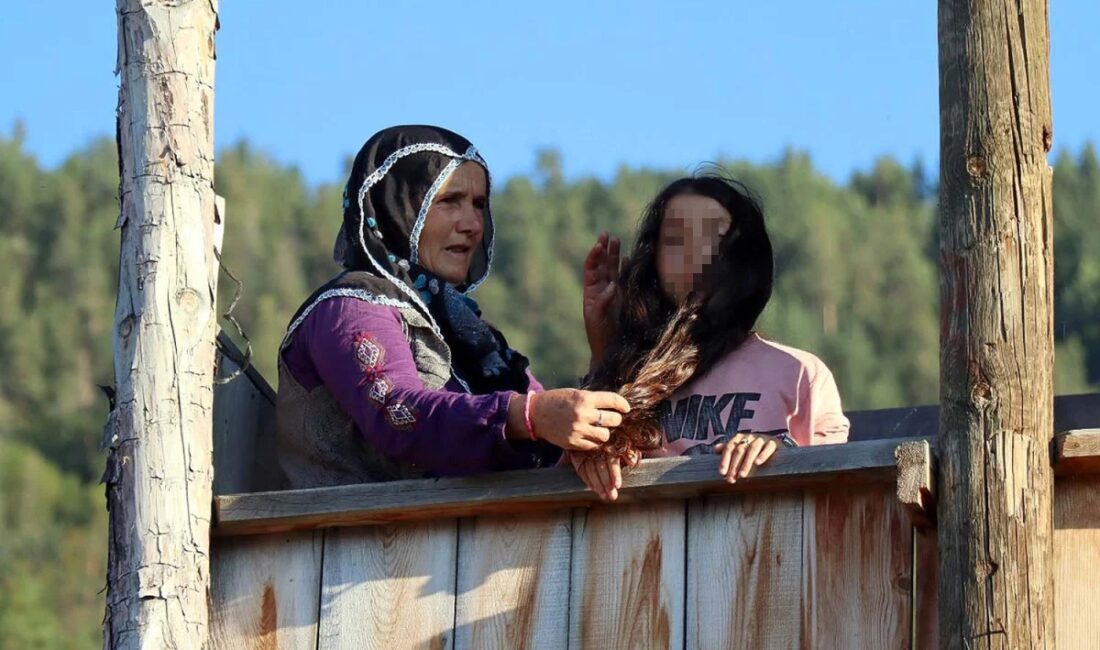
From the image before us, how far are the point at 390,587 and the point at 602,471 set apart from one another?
→ 0.55m

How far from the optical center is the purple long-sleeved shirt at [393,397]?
157 inches

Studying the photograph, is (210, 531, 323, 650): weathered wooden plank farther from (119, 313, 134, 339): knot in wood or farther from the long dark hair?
the long dark hair

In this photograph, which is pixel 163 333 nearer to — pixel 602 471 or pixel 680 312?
pixel 602 471

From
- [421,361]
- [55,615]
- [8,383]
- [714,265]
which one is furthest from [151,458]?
[8,383]

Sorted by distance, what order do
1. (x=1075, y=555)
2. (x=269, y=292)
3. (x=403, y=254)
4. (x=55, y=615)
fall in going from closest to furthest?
(x=1075, y=555) → (x=403, y=254) → (x=55, y=615) → (x=269, y=292)

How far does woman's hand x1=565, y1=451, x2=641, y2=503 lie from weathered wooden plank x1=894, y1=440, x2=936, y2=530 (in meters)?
0.54

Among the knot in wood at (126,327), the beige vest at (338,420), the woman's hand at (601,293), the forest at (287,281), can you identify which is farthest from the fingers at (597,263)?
the forest at (287,281)

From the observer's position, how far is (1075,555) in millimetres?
3619

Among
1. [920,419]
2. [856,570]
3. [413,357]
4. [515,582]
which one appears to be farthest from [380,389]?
[920,419]

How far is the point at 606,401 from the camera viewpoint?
12.6 feet

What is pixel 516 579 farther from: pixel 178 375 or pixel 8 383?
pixel 8 383

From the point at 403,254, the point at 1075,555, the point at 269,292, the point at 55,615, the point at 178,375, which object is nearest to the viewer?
the point at 1075,555

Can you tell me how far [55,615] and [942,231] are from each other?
3045 centimetres

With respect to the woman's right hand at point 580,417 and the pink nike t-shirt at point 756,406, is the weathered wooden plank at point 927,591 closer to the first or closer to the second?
the pink nike t-shirt at point 756,406
